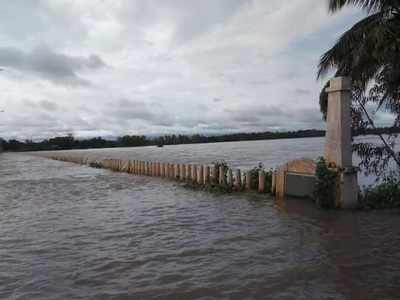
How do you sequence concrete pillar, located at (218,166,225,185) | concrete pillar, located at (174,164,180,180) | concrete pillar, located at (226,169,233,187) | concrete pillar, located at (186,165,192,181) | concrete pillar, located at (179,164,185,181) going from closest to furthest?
concrete pillar, located at (226,169,233,187) < concrete pillar, located at (218,166,225,185) < concrete pillar, located at (186,165,192,181) < concrete pillar, located at (179,164,185,181) < concrete pillar, located at (174,164,180,180)

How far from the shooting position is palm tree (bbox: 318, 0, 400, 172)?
34.4 ft

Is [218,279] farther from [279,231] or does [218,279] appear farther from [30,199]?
[30,199]

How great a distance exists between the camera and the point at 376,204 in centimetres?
1112

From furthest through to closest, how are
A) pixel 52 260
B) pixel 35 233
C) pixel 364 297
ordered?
1. pixel 35 233
2. pixel 52 260
3. pixel 364 297

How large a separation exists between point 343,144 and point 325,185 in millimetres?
1302

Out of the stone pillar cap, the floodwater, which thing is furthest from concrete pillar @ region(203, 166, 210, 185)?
the stone pillar cap

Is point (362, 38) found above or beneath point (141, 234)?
above

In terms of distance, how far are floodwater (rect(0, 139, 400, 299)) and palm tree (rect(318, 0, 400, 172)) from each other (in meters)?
4.13

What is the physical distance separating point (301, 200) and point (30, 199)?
1141cm

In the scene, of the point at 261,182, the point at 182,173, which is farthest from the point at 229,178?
the point at 182,173

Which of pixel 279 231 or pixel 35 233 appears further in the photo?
pixel 35 233

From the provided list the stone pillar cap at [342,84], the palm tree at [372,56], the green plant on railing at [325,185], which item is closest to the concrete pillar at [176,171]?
the palm tree at [372,56]

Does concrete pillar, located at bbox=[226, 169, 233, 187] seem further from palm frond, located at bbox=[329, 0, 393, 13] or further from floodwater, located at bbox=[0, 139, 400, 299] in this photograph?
palm frond, located at bbox=[329, 0, 393, 13]

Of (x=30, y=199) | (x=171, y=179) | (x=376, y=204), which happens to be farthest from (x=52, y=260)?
(x=171, y=179)
